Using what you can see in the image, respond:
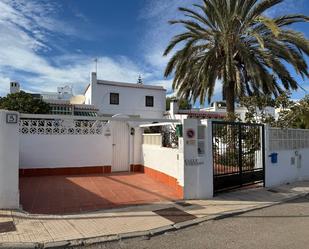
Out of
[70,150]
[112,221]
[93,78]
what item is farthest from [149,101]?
[112,221]

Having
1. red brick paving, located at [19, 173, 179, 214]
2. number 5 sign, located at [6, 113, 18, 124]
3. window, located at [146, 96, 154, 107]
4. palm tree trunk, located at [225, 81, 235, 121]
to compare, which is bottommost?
red brick paving, located at [19, 173, 179, 214]

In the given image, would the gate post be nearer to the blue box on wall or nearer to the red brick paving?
the red brick paving

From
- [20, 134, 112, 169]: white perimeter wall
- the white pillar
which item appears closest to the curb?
the white pillar

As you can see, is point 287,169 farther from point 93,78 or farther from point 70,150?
point 93,78

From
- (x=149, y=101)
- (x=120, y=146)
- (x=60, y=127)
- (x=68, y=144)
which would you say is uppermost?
(x=149, y=101)

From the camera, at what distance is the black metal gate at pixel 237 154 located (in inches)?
407

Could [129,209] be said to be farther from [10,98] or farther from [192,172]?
[10,98]

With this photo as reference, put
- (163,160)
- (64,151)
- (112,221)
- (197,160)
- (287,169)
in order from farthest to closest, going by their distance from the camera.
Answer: (64,151), (287,169), (163,160), (197,160), (112,221)

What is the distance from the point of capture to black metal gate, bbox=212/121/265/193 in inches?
407

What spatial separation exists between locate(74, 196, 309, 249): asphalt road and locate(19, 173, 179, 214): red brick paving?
7.77ft

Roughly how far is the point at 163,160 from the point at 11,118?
5.57 meters

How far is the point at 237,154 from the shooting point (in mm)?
10977

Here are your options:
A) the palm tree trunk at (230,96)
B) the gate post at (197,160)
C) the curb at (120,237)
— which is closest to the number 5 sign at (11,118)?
the curb at (120,237)

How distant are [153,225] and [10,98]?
2241 centimetres
